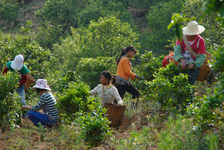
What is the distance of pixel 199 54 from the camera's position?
20.5 feet

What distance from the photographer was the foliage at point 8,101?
6.20 m

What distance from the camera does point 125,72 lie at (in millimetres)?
7594

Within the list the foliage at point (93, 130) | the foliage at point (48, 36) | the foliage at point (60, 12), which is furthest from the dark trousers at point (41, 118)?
the foliage at point (60, 12)

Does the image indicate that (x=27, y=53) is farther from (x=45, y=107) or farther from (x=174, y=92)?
(x=174, y=92)

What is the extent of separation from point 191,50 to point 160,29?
25.0m

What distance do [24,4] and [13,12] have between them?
15.1 ft

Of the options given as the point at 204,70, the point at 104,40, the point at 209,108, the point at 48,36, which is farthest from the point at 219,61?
the point at 48,36

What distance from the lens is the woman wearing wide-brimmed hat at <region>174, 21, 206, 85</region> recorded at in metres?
6.16

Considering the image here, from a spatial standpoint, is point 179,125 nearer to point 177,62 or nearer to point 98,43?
point 177,62

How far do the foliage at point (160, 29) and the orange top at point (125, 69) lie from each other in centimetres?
2126

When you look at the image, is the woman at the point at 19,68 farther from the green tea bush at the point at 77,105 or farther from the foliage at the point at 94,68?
the foliage at the point at 94,68

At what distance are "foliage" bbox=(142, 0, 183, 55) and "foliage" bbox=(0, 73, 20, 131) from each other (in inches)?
905

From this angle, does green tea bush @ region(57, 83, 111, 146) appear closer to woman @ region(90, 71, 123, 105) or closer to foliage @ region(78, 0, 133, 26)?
woman @ region(90, 71, 123, 105)

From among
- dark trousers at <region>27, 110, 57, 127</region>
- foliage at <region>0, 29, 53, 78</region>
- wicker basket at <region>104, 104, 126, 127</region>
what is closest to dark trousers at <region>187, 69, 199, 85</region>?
wicker basket at <region>104, 104, 126, 127</region>
